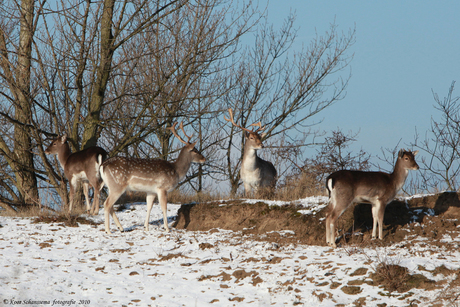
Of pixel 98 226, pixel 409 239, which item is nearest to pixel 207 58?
pixel 98 226

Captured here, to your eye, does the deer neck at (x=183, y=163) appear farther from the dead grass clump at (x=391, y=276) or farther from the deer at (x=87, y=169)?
the dead grass clump at (x=391, y=276)

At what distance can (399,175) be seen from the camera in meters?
8.64

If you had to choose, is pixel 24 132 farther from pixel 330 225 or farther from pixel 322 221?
pixel 330 225

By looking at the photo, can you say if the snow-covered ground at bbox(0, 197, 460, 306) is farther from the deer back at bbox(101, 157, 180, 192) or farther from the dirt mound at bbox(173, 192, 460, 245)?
the deer back at bbox(101, 157, 180, 192)

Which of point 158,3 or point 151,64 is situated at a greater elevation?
point 158,3

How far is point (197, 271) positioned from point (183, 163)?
4.37 m

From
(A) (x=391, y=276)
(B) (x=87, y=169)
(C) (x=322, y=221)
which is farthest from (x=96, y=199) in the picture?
(A) (x=391, y=276)

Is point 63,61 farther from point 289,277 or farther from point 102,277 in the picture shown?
point 289,277

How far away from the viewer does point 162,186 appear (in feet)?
32.9

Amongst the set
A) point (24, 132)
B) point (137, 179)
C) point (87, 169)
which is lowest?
point (137, 179)

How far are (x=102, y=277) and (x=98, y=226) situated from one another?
364 centimetres

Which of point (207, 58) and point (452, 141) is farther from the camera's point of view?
point (452, 141)

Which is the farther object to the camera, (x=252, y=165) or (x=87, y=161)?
(x=252, y=165)

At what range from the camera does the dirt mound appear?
7.97m
